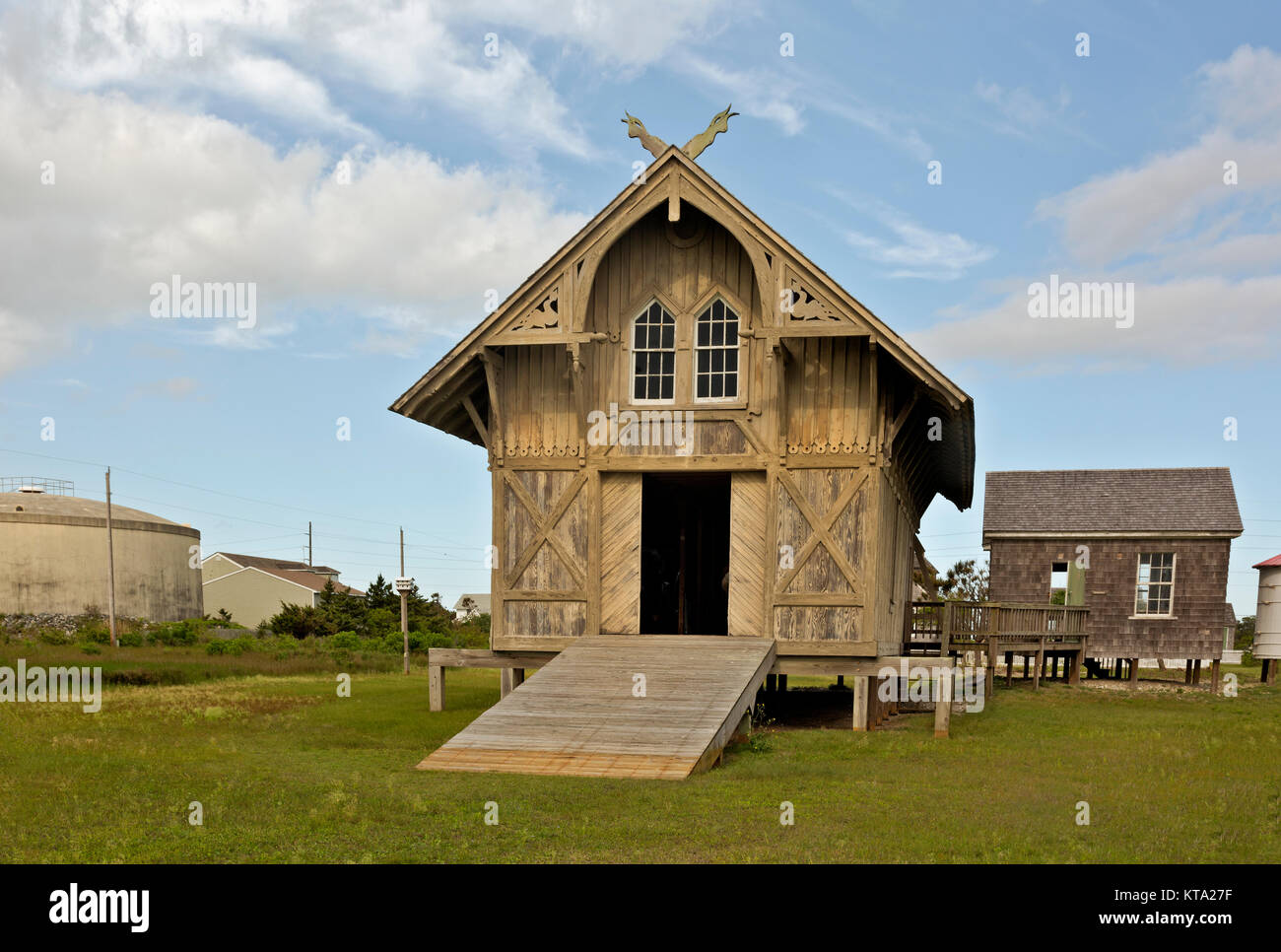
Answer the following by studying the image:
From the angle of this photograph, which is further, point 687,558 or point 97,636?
point 97,636

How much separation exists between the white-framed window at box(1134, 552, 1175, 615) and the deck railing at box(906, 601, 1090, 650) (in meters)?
2.04

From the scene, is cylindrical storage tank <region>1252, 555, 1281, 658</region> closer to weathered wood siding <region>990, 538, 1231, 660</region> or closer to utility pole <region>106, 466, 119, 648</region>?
weathered wood siding <region>990, 538, 1231, 660</region>

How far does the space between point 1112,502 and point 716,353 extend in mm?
20824

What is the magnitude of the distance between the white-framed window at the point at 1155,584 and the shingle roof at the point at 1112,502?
92 cm

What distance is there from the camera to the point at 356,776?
1297cm

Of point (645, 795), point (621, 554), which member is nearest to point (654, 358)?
point (621, 554)

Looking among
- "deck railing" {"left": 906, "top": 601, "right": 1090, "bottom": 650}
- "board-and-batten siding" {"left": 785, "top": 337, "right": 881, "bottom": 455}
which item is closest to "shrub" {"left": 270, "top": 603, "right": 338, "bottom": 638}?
"deck railing" {"left": 906, "top": 601, "right": 1090, "bottom": 650}

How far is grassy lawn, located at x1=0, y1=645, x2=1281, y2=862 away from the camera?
9328mm

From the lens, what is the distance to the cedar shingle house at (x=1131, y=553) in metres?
33.6

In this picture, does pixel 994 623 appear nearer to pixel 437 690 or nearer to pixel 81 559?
pixel 437 690

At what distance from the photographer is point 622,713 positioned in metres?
15.6
